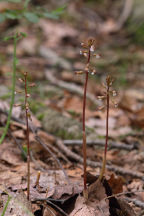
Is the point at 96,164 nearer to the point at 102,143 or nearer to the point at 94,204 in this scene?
the point at 102,143

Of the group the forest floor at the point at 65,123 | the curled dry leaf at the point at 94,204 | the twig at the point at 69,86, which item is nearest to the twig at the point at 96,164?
the forest floor at the point at 65,123

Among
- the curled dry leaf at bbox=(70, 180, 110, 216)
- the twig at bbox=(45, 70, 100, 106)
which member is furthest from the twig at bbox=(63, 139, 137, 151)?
the twig at bbox=(45, 70, 100, 106)

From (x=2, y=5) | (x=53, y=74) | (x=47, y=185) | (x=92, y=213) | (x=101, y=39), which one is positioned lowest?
(x=92, y=213)

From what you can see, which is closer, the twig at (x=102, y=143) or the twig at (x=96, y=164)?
the twig at (x=96, y=164)

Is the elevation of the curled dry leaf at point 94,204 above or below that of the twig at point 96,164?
below

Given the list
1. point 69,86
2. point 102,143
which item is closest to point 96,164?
point 102,143

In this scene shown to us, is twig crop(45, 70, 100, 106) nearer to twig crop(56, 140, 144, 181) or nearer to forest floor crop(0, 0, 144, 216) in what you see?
forest floor crop(0, 0, 144, 216)

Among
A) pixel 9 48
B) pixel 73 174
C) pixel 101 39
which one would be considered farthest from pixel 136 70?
pixel 73 174

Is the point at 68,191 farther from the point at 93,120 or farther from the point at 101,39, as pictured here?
the point at 101,39

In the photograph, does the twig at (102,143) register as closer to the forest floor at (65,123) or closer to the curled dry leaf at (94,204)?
the forest floor at (65,123)
